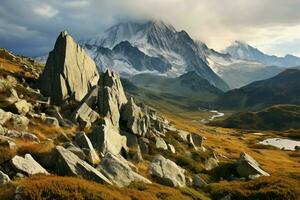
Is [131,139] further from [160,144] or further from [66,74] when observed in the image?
[66,74]

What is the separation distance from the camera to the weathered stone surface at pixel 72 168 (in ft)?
97.2

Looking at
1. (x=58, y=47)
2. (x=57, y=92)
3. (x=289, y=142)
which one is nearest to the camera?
(x=57, y=92)

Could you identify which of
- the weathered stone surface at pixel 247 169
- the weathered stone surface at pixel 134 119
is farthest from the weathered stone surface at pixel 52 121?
the weathered stone surface at pixel 247 169

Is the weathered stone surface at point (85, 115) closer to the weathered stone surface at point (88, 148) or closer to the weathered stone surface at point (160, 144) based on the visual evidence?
the weathered stone surface at point (160, 144)

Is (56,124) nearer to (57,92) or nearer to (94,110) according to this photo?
(94,110)

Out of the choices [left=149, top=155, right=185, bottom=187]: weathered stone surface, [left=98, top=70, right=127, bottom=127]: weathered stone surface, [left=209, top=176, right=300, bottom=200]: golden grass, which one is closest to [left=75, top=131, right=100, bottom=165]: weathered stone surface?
[left=149, top=155, right=185, bottom=187]: weathered stone surface

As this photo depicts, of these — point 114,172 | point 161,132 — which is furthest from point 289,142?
point 114,172

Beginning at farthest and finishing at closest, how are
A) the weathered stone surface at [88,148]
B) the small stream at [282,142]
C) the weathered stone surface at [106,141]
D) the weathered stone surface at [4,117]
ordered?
the small stream at [282,142] < the weathered stone surface at [106,141] < the weathered stone surface at [4,117] < the weathered stone surface at [88,148]

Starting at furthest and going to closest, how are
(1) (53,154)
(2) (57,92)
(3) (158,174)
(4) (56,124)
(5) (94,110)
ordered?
(2) (57,92), (5) (94,110), (4) (56,124), (3) (158,174), (1) (53,154)

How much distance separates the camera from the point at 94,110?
56.1 meters

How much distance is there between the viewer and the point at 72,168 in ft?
97.6

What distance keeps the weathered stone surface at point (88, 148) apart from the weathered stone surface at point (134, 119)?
1481 cm

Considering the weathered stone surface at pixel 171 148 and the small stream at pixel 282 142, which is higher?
the weathered stone surface at pixel 171 148

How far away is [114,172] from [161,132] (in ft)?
102
